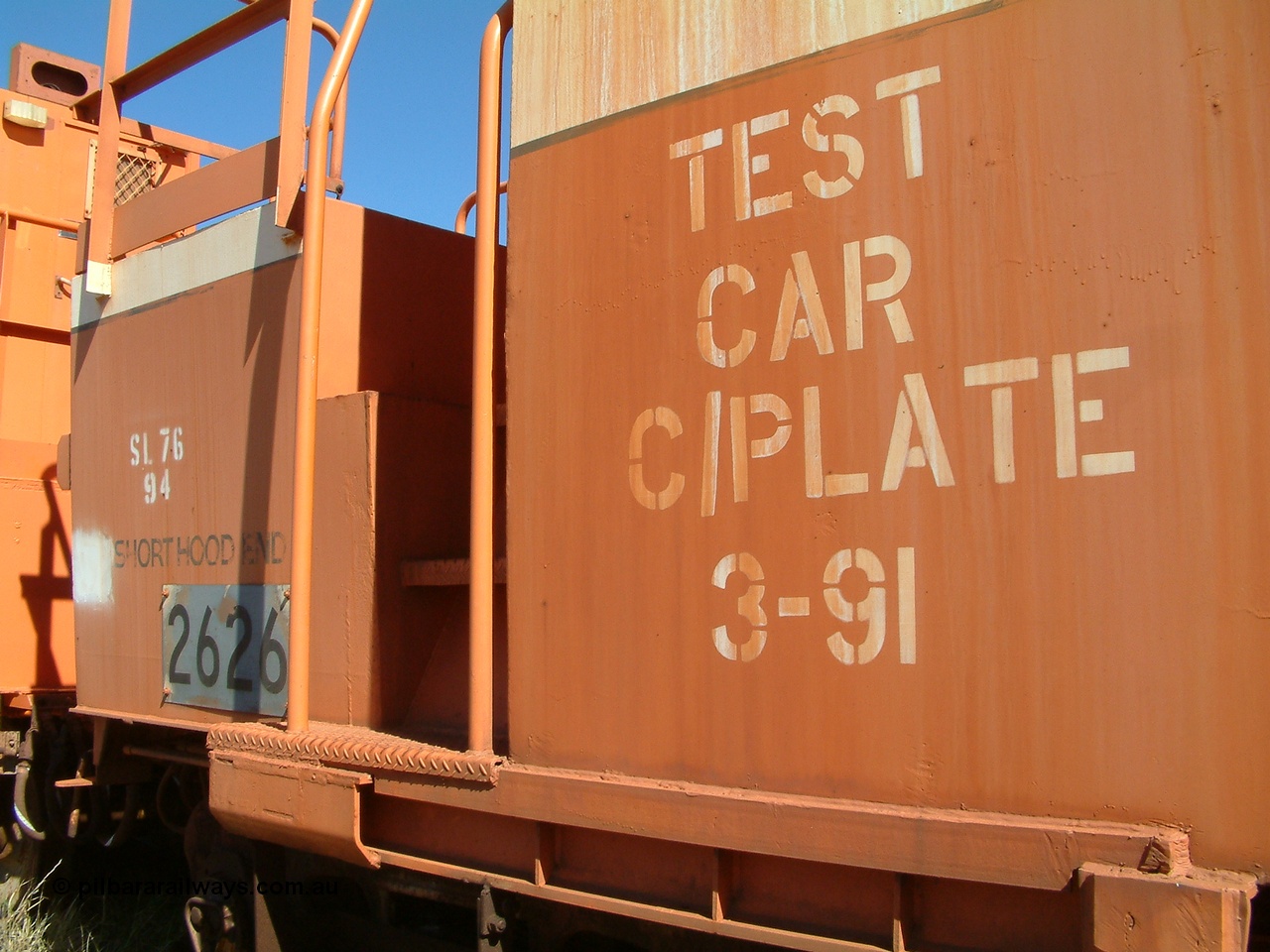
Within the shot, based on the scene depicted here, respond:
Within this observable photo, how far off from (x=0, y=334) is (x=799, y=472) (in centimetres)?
509

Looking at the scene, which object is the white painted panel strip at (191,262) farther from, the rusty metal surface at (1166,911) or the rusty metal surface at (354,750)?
the rusty metal surface at (1166,911)

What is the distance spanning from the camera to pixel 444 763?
260cm

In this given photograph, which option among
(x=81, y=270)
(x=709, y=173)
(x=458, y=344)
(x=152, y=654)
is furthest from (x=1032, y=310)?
(x=81, y=270)

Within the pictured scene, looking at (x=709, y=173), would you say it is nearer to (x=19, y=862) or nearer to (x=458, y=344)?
(x=458, y=344)

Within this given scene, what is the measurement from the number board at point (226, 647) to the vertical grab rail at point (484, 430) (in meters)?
0.97

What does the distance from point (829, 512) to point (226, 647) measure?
7.74 ft

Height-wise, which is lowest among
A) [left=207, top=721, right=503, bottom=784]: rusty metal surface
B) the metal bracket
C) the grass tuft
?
the grass tuft

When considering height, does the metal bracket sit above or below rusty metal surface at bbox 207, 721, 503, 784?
below

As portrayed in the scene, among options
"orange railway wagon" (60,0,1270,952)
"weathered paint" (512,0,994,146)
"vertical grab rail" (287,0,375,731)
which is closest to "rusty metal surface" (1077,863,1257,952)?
"orange railway wagon" (60,0,1270,952)

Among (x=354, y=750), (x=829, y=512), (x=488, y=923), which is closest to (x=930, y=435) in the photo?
(x=829, y=512)

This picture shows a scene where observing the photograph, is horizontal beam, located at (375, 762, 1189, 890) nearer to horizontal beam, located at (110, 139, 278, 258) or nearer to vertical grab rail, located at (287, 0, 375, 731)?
vertical grab rail, located at (287, 0, 375, 731)

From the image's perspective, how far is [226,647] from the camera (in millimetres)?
3648

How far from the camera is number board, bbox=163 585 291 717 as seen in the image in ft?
11.2

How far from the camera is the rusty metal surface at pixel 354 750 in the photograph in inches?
101
